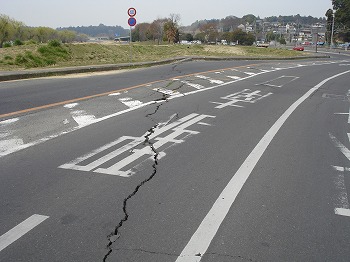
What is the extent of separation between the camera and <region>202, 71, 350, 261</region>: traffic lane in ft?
11.5

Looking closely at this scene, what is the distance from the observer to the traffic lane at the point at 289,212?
352 cm

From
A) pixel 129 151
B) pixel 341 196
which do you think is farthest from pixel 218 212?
pixel 129 151

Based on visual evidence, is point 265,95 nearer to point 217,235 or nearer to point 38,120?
point 38,120

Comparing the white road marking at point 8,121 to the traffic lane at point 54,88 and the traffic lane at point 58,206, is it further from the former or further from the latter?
the traffic lane at point 58,206

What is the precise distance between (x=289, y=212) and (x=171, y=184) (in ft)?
5.15

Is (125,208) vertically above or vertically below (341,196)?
above

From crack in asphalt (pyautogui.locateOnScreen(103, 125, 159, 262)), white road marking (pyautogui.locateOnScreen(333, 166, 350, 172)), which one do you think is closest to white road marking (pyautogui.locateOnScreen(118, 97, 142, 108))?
crack in asphalt (pyautogui.locateOnScreen(103, 125, 159, 262))

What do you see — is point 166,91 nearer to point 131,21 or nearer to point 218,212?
point 218,212

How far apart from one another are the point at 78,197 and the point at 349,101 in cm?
1157

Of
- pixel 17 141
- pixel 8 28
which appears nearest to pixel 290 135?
pixel 17 141

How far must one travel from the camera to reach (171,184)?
16.3ft

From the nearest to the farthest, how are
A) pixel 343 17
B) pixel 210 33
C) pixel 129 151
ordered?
pixel 129 151
pixel 343 17
pixel 210 33

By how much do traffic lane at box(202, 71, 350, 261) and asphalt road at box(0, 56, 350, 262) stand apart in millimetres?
17

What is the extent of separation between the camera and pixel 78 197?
4.48 metres
